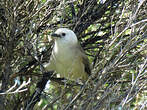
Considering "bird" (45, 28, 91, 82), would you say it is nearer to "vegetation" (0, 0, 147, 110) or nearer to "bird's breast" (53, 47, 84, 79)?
"bird's breast" (53, 47, 84, 79)

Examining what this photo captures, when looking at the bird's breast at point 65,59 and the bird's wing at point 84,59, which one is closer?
the bird's breast at point 65,59

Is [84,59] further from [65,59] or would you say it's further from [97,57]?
[97,57]

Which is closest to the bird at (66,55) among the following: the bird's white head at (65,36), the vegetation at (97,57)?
the bird's white head at (65,36)

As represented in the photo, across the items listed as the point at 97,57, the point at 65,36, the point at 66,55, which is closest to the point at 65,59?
the point at 66,55

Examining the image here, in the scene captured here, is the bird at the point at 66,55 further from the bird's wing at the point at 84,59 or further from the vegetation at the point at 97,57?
the vegetation at the point at 97,57

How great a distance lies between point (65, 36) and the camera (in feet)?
14.5

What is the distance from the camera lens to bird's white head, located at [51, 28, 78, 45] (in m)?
4.17

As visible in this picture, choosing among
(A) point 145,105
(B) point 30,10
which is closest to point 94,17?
(B) point 30,10

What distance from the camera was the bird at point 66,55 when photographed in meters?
4.32

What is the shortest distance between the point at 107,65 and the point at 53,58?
1308 millimetres

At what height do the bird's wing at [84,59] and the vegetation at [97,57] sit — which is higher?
the vegetation at [97,57]

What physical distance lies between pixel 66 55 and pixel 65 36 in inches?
11.6

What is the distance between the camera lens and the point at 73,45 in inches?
177

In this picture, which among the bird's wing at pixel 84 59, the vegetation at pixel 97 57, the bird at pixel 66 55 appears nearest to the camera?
the vegetation at pixel 97 57
